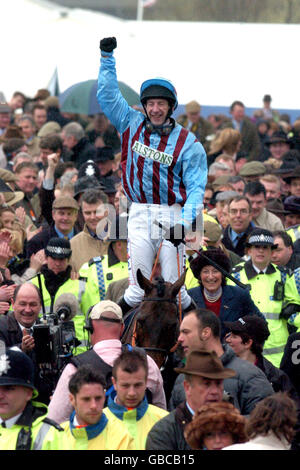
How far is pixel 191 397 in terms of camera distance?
16.4ft

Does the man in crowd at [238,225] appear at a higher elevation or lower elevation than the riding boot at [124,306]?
higher

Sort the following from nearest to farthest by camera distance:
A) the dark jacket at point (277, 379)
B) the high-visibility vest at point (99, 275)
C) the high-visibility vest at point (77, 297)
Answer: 1. the dark jacket at point (277, 379)
2. the high-visibility vest at point (77, 297)
3. the high-visibility vest at point (99, 275)

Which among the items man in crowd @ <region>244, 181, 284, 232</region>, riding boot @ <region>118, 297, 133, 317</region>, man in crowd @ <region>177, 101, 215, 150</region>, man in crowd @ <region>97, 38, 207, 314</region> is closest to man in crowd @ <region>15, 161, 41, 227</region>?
man in crowd @ <region>244, 181, 284, 232</region>

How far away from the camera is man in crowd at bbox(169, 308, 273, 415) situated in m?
5.76

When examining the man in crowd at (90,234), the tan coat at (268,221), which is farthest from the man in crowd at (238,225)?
the man in crowd at (90,234)

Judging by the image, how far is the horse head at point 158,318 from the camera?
6.04 m

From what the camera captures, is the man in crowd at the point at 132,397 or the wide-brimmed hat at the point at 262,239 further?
the wide-brimmed hat at the point at 262,239

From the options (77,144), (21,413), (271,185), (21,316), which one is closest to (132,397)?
(21,413)

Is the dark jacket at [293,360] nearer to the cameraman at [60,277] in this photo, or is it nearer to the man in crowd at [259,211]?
the cameraman at [60,277]

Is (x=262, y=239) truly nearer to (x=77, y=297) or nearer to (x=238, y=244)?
(x=238, y=244)

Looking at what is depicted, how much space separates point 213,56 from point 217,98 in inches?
32.8

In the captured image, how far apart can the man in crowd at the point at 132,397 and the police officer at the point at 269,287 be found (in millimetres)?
2849

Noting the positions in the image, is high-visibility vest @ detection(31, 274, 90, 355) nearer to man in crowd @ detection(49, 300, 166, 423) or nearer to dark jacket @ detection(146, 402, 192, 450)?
man in crowd @ detection(49, 300, 166, 423)
